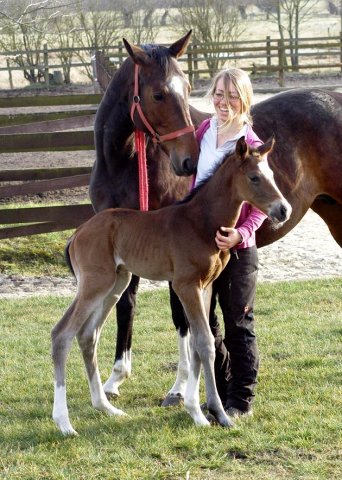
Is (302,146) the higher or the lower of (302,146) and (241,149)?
the lower

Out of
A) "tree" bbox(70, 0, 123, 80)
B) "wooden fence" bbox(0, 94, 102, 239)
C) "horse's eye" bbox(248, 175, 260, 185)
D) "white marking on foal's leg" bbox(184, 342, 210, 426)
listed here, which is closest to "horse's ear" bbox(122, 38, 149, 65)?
"horse's eye" bbox(248, 175, 260, 185)

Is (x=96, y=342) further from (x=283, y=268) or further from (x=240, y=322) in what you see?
(x=283, y=268)

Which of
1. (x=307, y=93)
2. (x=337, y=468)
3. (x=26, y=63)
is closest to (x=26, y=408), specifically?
(x=337, y=468)

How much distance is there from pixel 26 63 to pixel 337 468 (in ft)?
83.9

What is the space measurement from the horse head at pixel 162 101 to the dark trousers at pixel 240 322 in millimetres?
668

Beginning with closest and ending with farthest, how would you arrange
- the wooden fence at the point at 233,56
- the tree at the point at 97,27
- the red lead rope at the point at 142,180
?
the red lead rope at the point at 142,180, the wooden fence at the point at 233,56, the tree at the point at 97,27

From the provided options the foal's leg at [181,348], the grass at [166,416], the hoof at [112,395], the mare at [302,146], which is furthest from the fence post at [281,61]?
the hoof at [112,395]

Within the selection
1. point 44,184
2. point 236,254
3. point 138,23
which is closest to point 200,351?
point 236,254

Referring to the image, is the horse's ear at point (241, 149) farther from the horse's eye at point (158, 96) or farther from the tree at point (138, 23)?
the tree at point (138, 23)

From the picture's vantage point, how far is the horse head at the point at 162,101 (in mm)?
4102

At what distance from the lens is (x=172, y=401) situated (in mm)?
4324

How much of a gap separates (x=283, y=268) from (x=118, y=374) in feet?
12.0

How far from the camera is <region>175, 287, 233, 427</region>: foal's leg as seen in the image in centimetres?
371

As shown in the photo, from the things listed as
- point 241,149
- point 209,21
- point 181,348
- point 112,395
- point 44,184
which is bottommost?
point 112,395
